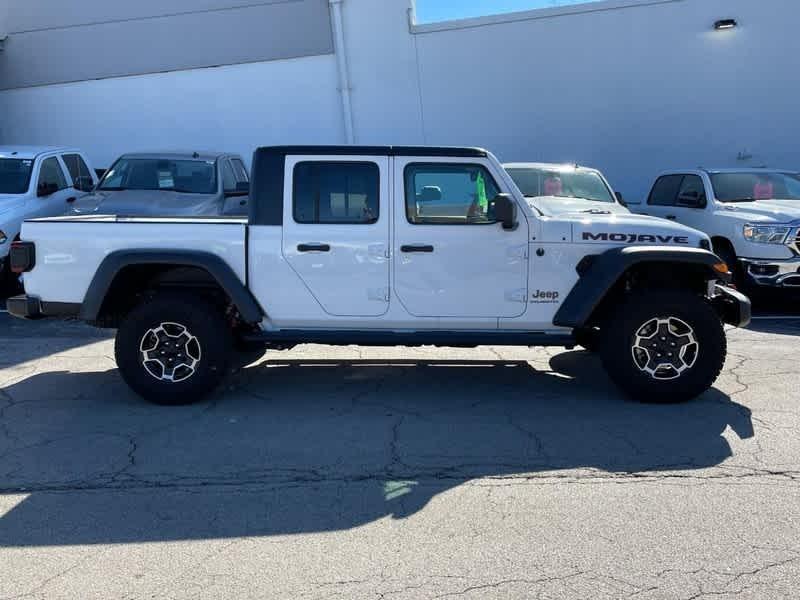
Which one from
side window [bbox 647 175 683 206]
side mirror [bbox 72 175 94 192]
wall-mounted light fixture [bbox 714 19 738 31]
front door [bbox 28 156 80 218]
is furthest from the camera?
wall-mounted light fixture [bbox 714 19 738 31]

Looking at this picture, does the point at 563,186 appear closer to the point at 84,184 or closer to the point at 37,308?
the point at 37,308

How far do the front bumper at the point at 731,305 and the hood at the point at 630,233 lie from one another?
1.67 ft

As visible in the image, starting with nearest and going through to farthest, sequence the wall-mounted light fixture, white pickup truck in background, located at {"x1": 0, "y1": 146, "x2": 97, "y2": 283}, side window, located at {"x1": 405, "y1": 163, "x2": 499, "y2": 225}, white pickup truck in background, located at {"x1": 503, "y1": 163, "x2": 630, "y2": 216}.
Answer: side window, located at {"x1": 405, "y1": 163, "x2": 499, "y2": 225} < white pickup truck in background, located at {"x1": 503, "y1": 163, "x2": 630, "y2": 216} < white pickup truck in background, located at {"x1": 0, "y1": 146, "x2": 97, "y2": 283} < the wall-mounted light fixture

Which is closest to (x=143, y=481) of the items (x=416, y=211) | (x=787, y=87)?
(x=416, y=211)

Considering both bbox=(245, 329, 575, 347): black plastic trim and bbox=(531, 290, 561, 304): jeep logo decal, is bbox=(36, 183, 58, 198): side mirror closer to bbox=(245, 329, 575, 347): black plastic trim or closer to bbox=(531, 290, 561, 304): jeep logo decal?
bbox=(245, 329, 575, 347): black plastic trim

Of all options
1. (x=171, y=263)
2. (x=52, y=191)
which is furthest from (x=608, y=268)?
(x=52, y=191)

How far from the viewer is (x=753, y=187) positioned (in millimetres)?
10742

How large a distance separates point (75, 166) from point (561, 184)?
7.59 meters

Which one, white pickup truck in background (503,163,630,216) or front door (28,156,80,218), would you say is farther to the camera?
front door (28,156,80,218)

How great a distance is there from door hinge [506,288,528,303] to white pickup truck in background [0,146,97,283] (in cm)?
698

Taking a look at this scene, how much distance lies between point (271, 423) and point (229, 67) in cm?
1191

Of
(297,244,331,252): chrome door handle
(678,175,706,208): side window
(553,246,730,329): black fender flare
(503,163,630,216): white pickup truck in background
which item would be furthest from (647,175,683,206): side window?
(297,244,331,252): chrome door handle

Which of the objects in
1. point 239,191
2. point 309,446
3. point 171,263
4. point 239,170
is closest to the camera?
point 309,446

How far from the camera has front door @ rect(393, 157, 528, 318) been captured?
5891 mm
